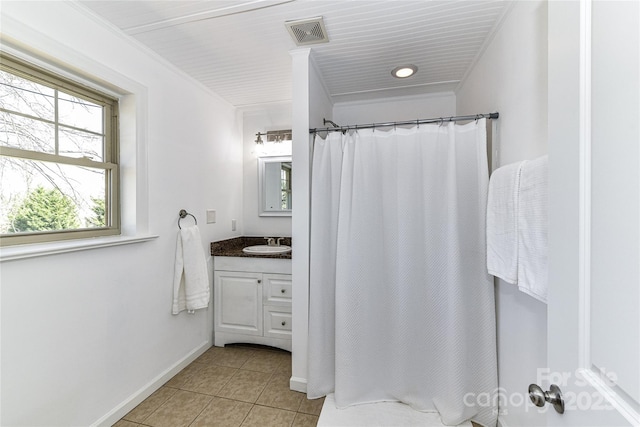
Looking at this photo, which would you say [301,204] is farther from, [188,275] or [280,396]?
[280,396]

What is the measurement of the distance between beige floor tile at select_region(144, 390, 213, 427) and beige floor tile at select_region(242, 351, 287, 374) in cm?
43

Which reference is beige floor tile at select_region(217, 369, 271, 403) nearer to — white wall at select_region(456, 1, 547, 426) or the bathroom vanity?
the bathroom vanity

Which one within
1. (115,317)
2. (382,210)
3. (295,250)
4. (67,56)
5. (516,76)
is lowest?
(115,317)

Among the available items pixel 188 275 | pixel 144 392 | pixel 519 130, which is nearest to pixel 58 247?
pixel 188 275

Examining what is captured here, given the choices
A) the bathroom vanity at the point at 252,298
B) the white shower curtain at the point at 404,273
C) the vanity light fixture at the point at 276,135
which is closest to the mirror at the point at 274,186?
the vanity light fixture at the point at 276,135

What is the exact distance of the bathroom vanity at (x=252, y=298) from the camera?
7.71ft

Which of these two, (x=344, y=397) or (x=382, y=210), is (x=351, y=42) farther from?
(x=344, y=397)

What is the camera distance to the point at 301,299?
1.89m

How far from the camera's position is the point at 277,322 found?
2.37 metres

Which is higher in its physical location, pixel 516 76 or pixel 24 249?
pixel 516 76

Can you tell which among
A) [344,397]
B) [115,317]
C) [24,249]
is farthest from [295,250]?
[24,249]

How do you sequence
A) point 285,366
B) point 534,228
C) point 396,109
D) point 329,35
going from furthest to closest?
1. point 396,109
2. point 285,366
3. point 329,35
4. point 534,228

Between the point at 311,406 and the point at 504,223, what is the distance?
5.20ft

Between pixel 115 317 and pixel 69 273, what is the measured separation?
1.33 feet
